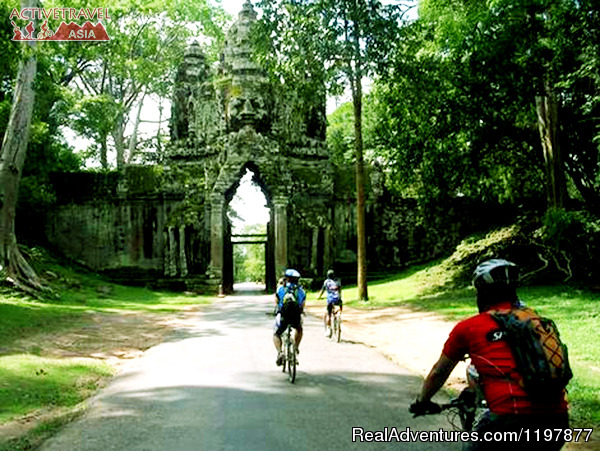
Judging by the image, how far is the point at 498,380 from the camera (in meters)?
2.93

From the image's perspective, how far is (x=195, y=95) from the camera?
1236 inches

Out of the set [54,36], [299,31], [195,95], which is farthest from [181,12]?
[299,31]

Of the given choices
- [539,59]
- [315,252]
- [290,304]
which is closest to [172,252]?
[315,252]

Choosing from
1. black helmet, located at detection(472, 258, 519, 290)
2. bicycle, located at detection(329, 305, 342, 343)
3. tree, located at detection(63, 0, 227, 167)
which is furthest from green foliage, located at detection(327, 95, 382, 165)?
black helmet, located at detection(472, 258, 519, 290)

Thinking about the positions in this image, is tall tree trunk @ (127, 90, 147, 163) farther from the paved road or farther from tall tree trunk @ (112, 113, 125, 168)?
the paved road

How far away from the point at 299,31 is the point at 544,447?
17.7 meters

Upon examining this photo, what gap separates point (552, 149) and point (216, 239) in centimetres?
1436

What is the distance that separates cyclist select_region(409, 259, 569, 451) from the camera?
2877 mm

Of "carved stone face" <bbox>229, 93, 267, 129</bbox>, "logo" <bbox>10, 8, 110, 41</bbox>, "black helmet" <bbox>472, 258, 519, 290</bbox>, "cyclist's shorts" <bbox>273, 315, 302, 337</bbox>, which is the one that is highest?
"logo" <bbox>10, 8, 110, 41</bbox>

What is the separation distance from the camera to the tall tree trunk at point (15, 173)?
18.8 m

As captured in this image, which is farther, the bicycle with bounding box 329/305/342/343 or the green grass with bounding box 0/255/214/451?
the bicycle with bounding box 329/305/342/343

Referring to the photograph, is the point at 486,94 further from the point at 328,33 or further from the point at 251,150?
the point at 251,150

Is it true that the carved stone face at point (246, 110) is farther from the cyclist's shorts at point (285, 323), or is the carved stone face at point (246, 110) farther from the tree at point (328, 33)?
the cyclist's shorts at point (285, 323)

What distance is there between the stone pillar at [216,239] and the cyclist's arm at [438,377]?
23.8m
